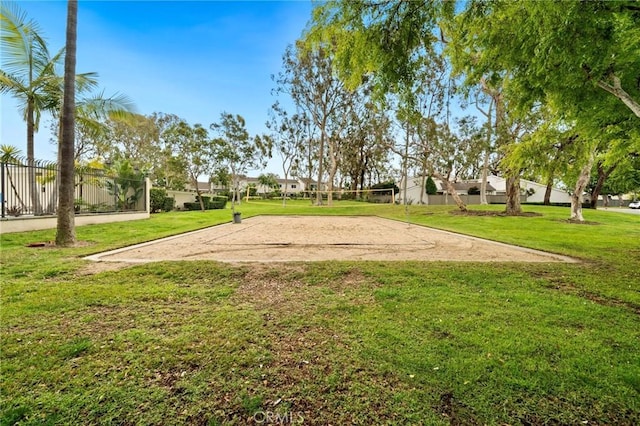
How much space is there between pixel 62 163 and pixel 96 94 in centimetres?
553

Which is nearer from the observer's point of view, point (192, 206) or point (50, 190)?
point (50, 190)

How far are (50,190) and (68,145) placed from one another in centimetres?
513

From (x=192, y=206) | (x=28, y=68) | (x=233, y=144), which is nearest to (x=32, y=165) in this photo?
(x=28, y=68)

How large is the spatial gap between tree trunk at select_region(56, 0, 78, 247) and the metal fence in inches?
123

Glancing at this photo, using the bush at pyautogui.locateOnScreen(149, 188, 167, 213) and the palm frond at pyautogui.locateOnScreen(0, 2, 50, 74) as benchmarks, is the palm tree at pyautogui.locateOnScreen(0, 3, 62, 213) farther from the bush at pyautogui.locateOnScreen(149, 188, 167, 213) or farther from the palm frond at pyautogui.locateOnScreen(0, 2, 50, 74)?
the bush at pyautogui.locateOnScreen(149, 188, 167, 213)

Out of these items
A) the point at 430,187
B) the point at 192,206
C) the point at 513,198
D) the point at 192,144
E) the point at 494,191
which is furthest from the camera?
the point at 494,191

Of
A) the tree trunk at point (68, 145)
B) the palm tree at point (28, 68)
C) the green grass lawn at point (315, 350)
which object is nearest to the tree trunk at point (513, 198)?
the green grass lawn at point (315, 350)

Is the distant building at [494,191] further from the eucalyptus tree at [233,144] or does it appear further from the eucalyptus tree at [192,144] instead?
the eucalyptus tree at [192,144]

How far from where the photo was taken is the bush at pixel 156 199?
1855cm

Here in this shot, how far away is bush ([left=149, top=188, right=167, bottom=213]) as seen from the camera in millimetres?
18545

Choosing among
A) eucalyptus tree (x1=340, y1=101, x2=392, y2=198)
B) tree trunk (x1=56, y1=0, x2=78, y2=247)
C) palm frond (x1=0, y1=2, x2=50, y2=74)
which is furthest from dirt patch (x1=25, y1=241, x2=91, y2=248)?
eucalyptus tree (x1=340, y1=101, x2=392, y2=198)

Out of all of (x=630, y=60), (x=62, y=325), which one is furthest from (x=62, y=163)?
(x=630, y=60)

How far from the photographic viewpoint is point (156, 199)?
18859 mm

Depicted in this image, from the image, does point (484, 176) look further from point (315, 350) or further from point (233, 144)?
point (315, 350)
